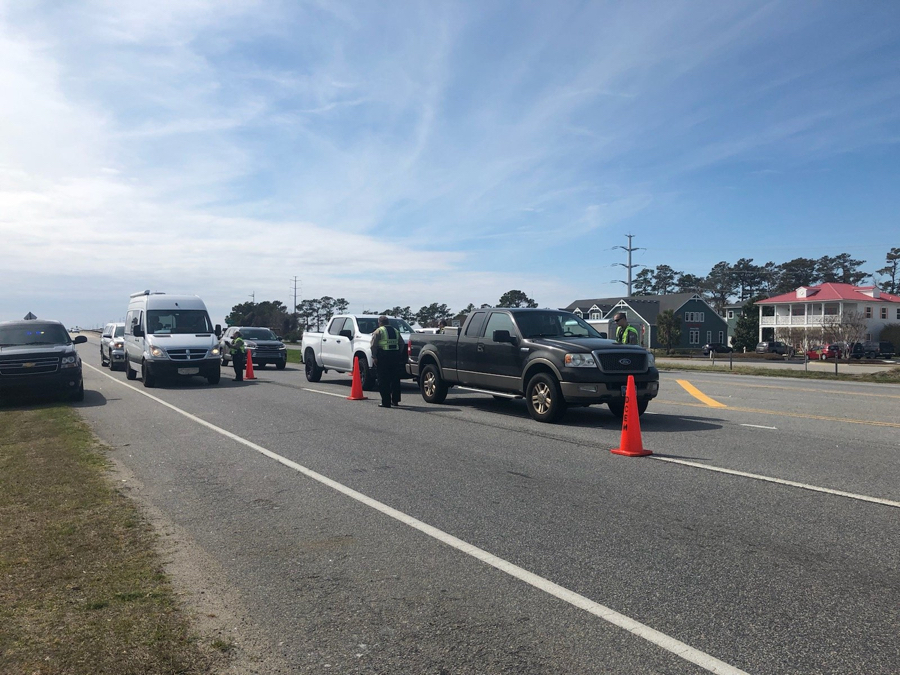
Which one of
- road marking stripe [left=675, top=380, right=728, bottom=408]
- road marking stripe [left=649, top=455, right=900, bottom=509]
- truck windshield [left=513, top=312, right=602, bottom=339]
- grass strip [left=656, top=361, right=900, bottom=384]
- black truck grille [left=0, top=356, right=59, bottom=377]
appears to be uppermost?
truck windshield [left=513, top=312, right=602, bottom=339]

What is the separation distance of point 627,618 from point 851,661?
1.09 m

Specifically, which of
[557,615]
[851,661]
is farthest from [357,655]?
[851,661]

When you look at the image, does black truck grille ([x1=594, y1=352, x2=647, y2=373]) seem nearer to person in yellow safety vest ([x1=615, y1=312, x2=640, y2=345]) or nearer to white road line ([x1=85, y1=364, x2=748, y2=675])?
person in yellow safety vest ([x1=615, y1=312, x2=640, y2=345])

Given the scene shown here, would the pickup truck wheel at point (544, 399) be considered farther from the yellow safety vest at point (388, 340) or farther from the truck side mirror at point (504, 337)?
the yellow safety vest at point (388, 340)

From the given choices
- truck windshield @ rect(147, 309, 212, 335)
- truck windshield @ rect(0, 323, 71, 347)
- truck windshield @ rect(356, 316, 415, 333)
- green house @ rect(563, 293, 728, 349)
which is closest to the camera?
truck windshield @ rect(0, 323, 71, 347)

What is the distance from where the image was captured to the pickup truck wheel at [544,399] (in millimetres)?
11617

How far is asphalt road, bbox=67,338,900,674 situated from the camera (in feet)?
12.0

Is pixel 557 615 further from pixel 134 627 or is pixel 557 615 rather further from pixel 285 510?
pixel 285 510

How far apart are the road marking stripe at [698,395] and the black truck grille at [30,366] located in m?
14.3

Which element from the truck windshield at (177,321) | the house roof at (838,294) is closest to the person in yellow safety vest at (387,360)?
the truck windshield at (177,321)

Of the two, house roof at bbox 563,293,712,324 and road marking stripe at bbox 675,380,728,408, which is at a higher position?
house roof at bbox 563,293,712,324

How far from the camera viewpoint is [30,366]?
15.5 m

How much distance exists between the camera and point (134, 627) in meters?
3.82

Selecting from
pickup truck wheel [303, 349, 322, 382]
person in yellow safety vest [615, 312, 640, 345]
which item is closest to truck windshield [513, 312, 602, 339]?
person in yellow safety vest [615, 312, 640, 345]
